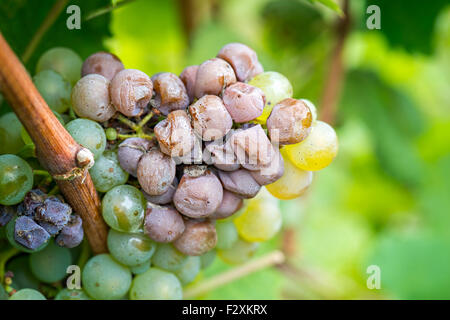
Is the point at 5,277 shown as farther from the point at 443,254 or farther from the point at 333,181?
the point at 333,181

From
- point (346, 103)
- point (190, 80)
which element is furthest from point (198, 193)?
point (346, 103)

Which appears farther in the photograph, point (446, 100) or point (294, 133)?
point (446, 100)

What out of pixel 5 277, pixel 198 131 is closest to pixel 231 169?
pixel 198 131

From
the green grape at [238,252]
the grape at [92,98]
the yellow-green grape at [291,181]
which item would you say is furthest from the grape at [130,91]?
the green grape at [238,252]

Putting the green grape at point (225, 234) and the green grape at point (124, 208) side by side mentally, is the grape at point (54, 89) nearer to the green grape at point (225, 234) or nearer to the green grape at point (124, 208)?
the green grape at point (124, 208)

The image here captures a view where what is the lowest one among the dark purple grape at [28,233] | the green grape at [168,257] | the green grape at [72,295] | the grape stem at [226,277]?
the grape stem at [226,277]

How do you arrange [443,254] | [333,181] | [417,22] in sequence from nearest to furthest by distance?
[417,22]
[443,254]
[333,181]

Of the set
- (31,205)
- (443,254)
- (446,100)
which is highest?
(446,100)
